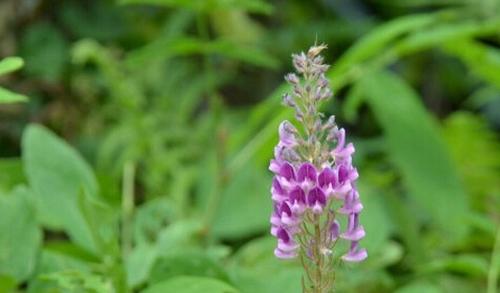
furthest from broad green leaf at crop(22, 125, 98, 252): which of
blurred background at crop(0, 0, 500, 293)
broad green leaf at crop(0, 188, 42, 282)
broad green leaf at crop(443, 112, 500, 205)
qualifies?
broad green leaf at crop(443, 112, 500, 205)

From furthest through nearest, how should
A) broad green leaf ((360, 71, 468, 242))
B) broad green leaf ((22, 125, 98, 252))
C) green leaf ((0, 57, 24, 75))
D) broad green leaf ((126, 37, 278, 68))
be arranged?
broad green leaf ((360, 71, 468, 242)), broad green leaf ((126, 37, 278, 68)), broad green leaf ((22, 125, 98, 252)), green leaf ((0, 57, 24, 75))

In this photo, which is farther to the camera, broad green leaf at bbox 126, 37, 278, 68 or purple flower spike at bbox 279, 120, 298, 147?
broad green leaf at bbox 126, 37, 278, 68

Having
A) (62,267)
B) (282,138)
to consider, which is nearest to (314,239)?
(282,138)

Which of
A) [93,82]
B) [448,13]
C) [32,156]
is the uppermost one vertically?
[93,82]

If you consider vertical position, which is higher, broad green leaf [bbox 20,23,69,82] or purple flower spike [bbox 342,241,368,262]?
broad green leaf [bbox 20,23,69,82]

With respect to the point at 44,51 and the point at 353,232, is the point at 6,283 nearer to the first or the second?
the point at 353,232

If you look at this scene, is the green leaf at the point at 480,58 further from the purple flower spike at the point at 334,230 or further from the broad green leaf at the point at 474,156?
the purple flower spike at the point at 334,230

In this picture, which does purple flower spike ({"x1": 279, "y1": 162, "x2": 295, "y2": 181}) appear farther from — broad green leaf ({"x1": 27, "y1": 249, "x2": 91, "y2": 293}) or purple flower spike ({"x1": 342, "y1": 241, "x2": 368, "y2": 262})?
broad green leaf ({"x1": 27, "y1": 249, "x2": 91, "y2": 293})

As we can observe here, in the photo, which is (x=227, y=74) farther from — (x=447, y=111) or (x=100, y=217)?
(x=100, y=217)

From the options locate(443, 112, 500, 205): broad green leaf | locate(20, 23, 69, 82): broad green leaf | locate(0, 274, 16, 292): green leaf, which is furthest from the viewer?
locate(20, 23, 69, 82): broad green leaf
